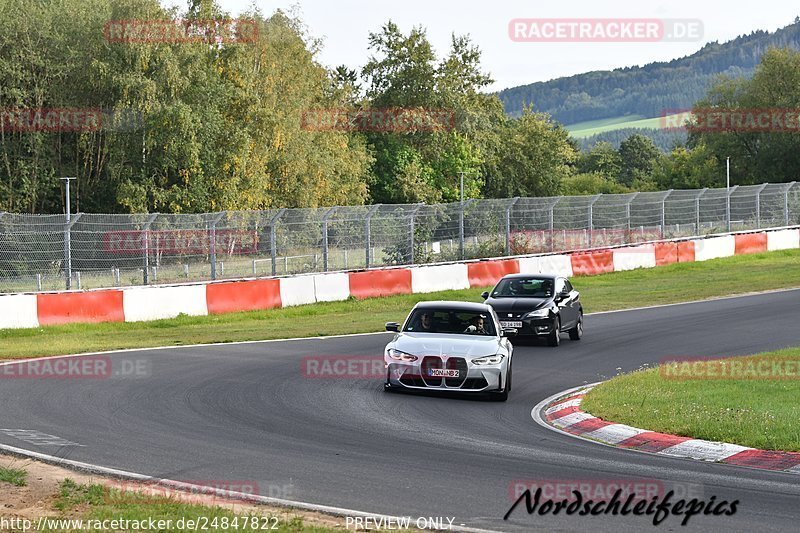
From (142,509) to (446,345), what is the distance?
7.34m

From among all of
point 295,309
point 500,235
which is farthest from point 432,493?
point 500,235

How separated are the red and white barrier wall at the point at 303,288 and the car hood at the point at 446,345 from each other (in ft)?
38.0

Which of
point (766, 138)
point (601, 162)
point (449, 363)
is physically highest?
point (601, 162)

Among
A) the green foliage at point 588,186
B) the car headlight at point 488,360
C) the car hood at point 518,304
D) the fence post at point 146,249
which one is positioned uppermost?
the green foliage at point 588,186

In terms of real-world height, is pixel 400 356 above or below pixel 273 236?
below

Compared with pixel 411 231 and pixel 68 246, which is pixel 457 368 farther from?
pixel 411 231

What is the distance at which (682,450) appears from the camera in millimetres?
10867

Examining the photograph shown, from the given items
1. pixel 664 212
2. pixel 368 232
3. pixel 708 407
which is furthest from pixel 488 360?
pixel 664 212

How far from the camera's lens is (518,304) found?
2095 centimetres

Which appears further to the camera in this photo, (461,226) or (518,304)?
(461,226)

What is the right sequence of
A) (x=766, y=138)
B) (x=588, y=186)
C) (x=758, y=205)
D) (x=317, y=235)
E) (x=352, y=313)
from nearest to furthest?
(x=352, y=313) → (x=317, y=235) → (x=758, y=205) → (x=766, y=138) → (x=588, y=186)

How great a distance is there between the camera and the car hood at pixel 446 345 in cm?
1464

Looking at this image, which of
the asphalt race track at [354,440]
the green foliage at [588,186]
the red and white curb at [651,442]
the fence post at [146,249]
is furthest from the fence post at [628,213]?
the green foliage at [588,186]

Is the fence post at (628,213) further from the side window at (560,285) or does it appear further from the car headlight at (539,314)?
the car headlight at (539,314)
